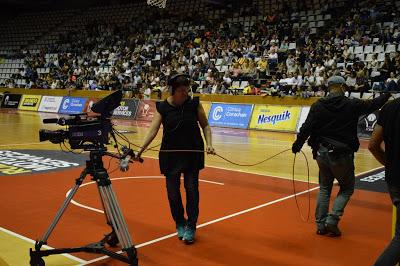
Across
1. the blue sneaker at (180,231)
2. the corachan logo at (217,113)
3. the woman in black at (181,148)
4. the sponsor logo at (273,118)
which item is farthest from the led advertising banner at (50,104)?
the blue sneaker at (180,231)

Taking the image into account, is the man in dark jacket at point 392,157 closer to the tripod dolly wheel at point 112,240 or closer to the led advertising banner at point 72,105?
the tripod dolly wheel at point 112,240

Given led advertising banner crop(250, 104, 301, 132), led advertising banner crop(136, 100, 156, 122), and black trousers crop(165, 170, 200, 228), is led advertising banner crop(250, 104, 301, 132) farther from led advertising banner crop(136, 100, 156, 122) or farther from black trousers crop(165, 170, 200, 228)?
black trousers crop(165, 170, 200, 228)

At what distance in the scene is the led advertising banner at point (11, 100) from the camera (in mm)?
27281

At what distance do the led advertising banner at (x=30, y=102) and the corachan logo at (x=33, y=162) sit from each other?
51.6ft

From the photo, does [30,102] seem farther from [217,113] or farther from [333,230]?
[333,230]

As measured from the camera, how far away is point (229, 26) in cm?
2438

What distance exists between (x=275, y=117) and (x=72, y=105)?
11935mm

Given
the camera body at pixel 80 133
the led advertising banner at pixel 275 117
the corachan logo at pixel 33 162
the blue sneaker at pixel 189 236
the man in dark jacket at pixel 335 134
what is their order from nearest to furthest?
1. the camera body at pixel 80 133
2. the blue sneaker at pixel 189 236
3. the man in dark jacket at pixel 335 134
4. the corachan logo at pixel 33 162
5. the led advertising banner at pixel 275 117

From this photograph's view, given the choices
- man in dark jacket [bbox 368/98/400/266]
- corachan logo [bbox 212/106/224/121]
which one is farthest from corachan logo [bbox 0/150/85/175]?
corachan logo [bbox 212/106/224/121]

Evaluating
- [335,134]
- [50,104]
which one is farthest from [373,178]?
[50,104]

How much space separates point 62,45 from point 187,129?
1169 inches

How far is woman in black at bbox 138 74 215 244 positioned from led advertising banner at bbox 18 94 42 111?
2268 centimetres

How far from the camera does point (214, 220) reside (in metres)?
5.64

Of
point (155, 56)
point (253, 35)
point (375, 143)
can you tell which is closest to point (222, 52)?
point (253, 35)
